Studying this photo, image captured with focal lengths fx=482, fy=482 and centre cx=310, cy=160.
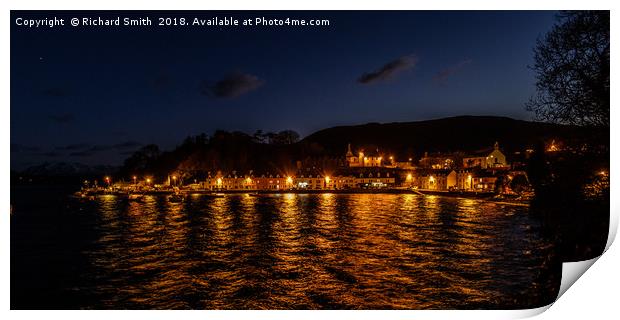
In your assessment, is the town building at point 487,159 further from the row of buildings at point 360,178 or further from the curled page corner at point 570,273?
the curled page corner at point 570,273

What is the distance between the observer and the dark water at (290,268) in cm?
862

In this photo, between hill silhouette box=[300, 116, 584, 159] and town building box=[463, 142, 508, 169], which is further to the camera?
town building box=[463, 142, 508, 169]

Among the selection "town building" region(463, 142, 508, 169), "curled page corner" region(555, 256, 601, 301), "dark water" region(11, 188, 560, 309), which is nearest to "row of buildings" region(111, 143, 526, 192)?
"town building" region(463, 142, 508, 169)

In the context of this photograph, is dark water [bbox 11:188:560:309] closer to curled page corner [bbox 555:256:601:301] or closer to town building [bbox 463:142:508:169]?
curled page corner [bbox 555:256:601:301]

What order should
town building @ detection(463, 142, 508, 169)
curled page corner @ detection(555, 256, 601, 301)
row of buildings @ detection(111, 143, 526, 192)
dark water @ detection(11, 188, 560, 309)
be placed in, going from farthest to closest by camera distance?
row of buildings @ detection(111, 143, 526, 192) → town building @ detection(463, 142, 508, 169) → dark water @ detection(11, 188, 560, 309) → curled page corner @ detection(555, 256, 601, 301)

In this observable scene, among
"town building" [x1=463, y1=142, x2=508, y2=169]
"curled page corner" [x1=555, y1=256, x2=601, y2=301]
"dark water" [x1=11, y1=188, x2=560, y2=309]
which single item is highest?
"town building" [x1=463, y1=142, x2=508, y2=169]

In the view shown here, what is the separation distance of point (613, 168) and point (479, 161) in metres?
40.8

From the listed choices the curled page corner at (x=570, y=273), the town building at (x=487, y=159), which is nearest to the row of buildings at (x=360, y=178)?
the town building at (x=487, y=159)

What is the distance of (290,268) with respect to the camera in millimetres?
11320

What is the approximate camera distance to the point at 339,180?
61.5m

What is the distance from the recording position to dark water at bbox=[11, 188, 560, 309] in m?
8.62

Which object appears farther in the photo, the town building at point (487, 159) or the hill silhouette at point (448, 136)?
the town building at point (487, 159)
